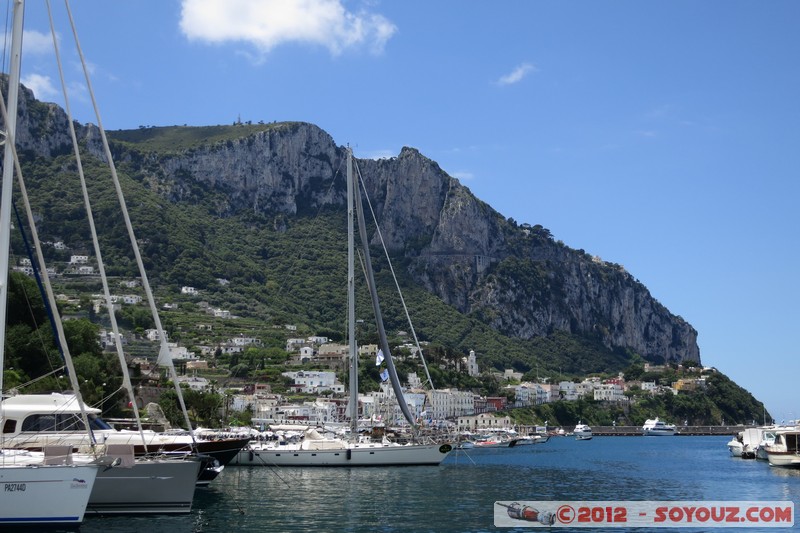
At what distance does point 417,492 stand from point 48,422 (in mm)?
17859

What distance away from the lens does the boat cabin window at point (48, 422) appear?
34906 millimetres

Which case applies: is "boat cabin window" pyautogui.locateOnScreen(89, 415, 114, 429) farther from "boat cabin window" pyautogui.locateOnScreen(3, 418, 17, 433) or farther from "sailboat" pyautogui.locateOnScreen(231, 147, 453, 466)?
"sailboat" pyautogui.locateOnScreen(231, 147, 453, 466)

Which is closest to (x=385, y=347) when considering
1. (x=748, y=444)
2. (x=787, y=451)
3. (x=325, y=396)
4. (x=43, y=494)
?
(x=787, y=451)

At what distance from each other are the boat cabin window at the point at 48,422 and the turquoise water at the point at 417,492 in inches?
208

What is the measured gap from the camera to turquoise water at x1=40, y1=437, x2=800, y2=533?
3272 centimetres

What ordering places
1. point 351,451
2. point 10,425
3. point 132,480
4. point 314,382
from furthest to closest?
point 314,382, point 351,451, point 10,425, point 132,480

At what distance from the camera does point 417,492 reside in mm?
44875

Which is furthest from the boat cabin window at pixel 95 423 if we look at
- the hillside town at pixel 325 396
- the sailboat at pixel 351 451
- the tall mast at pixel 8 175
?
the hillside town at pixel 325 396

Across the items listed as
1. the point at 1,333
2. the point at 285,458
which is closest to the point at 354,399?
the point at 285,458

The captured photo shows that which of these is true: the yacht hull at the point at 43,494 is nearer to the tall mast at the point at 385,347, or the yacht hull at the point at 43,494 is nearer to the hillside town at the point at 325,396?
the tall mast at the point at 385,347

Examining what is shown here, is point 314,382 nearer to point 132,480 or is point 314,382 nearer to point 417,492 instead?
point 417,492

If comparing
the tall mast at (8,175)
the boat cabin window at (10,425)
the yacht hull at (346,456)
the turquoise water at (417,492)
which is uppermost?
the tall mast at (8,175)

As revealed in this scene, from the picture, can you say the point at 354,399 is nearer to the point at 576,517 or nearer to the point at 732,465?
the point at 576,517

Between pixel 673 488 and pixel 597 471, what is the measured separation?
643 inches
